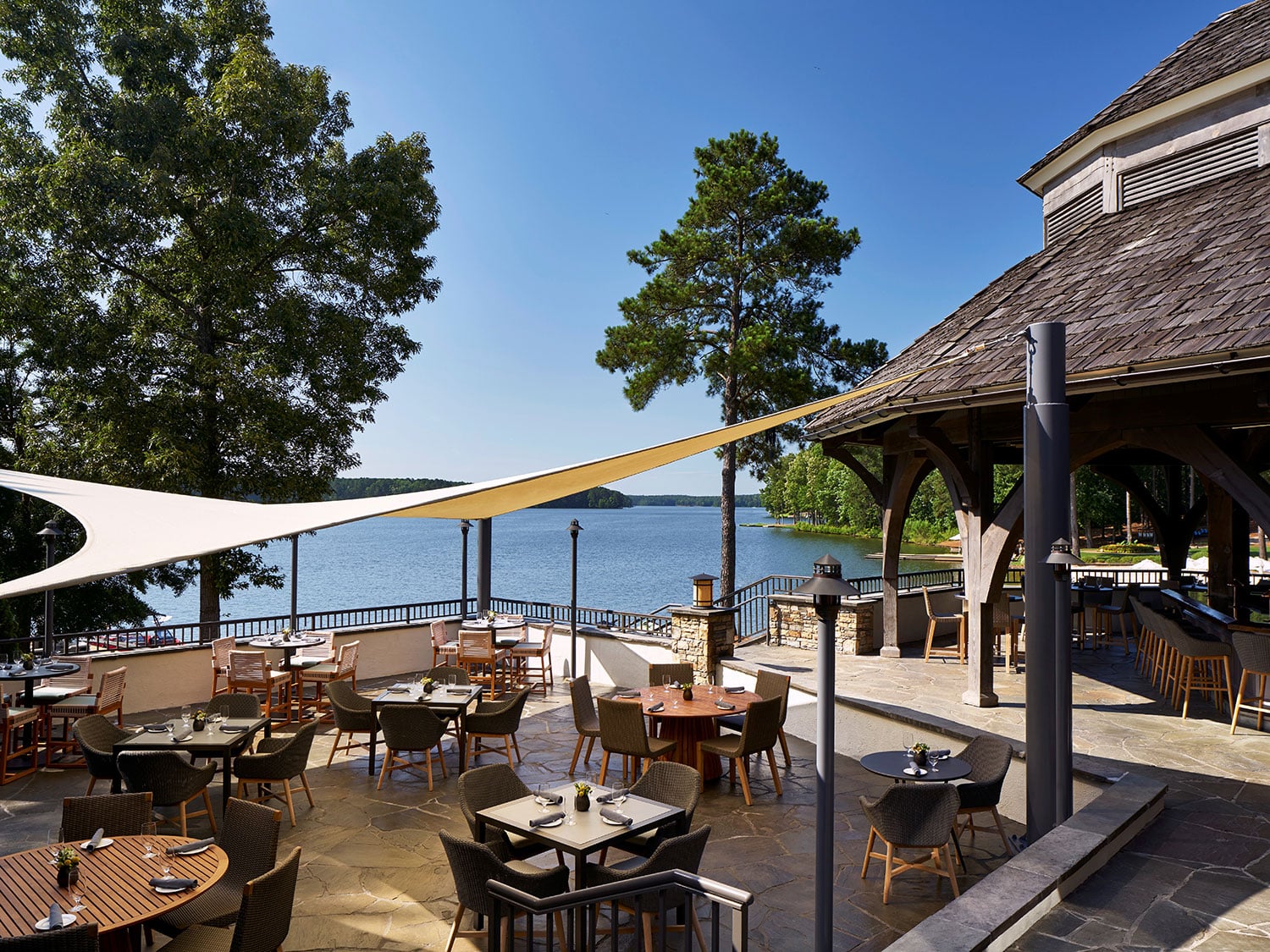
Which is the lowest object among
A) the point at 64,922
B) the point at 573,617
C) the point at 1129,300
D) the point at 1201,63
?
the point at 64,922

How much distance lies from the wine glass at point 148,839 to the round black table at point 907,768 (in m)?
4.24

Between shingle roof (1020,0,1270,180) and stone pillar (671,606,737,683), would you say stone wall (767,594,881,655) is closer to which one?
stone pillar (671,606,737,683)

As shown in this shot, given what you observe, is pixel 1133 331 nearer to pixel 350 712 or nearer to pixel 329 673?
pixel 350 712

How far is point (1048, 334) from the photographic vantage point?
15.8ft

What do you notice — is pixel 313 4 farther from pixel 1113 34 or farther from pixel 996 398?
pixel 1113 34

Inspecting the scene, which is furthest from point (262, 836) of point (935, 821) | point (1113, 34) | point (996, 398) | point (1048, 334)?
point (1113, 34)

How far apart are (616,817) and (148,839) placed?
252cm

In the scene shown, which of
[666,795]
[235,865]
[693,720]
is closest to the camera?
[235,865]

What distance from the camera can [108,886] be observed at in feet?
11.8

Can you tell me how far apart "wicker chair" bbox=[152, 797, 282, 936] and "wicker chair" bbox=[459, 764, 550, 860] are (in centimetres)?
107

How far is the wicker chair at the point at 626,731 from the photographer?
6754mm

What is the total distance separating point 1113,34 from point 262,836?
14400 millimetres

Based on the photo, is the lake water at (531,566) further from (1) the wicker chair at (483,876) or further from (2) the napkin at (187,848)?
(1) the wicker chair at (483,876)

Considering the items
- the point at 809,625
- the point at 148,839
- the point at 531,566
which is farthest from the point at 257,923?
the point at 531,566
